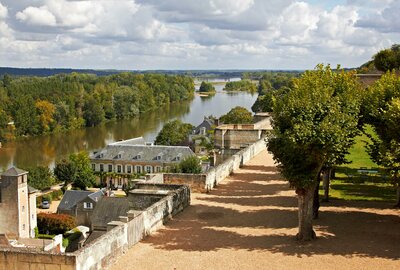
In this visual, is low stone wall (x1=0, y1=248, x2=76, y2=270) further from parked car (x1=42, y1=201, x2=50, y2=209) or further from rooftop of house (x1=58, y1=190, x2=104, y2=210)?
parked car (x1=42, y1=201, x2=50, y2=209)

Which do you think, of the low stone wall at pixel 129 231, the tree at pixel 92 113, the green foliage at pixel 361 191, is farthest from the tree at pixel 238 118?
the low stone wall at pixel 129 231

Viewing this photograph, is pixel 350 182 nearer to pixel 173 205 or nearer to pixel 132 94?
pixel 173 205

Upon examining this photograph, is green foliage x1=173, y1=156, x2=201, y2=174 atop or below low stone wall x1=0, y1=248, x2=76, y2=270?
below

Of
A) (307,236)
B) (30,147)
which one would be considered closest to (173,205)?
(307,236)

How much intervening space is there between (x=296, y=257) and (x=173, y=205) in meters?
4.56

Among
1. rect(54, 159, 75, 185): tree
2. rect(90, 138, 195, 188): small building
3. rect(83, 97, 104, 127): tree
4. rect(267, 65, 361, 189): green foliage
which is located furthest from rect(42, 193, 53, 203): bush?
rect(83, 97, 104, 127): tree

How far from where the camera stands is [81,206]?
34656 millimetres

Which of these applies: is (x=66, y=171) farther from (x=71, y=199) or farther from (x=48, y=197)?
(x=71, y=199)

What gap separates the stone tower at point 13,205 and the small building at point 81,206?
3299mm

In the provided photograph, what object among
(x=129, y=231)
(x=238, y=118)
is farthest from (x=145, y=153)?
(x=129, y=231)

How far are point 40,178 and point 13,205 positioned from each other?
12424mm

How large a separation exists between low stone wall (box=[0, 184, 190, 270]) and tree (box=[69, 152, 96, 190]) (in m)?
32.5

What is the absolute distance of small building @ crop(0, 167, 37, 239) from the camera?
31594 mm

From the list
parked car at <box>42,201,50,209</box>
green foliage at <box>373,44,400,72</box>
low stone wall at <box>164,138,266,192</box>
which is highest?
green foliage at <box>373,44,400,72</box>
